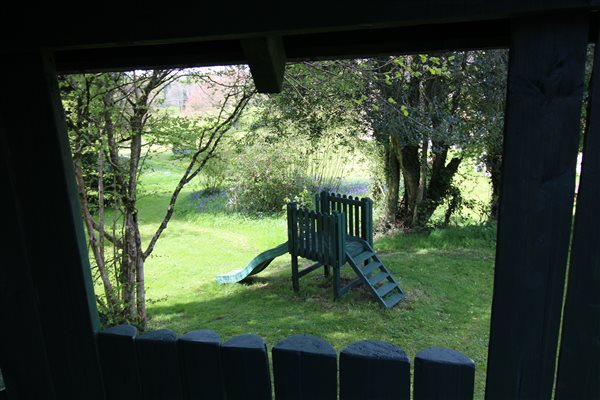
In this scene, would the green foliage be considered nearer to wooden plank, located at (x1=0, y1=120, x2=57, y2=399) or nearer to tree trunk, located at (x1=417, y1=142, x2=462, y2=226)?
tree trunk, located at (x1=417, y1=142, x2=462, y2=226)

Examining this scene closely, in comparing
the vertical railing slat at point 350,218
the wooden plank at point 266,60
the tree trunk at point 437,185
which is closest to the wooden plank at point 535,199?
the wooden plank at point 266,60

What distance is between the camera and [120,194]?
184 inches

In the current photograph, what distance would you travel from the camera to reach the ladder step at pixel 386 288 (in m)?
6.09

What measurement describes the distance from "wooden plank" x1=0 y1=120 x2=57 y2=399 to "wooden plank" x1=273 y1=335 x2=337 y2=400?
62 cm

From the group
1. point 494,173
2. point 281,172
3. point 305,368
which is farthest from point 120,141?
point 494,173

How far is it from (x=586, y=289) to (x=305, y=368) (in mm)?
559

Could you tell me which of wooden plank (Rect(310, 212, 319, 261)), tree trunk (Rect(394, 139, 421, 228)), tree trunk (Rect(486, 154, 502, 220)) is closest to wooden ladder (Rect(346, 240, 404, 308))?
wooden plank (Rect(310, 212, 319, 261))

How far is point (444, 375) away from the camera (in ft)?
2.99

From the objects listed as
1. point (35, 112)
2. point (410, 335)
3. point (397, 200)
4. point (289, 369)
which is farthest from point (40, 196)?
point (397, 200)

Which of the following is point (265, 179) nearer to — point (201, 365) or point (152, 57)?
point (152, 57)

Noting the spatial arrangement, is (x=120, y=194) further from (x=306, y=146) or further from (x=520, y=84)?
(x=306, y=146)

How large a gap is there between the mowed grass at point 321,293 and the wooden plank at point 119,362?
3.64 meters

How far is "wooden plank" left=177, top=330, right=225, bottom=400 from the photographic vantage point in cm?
103

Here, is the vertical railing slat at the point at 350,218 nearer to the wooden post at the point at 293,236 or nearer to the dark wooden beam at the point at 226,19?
the wooden post at the point at 293,236
